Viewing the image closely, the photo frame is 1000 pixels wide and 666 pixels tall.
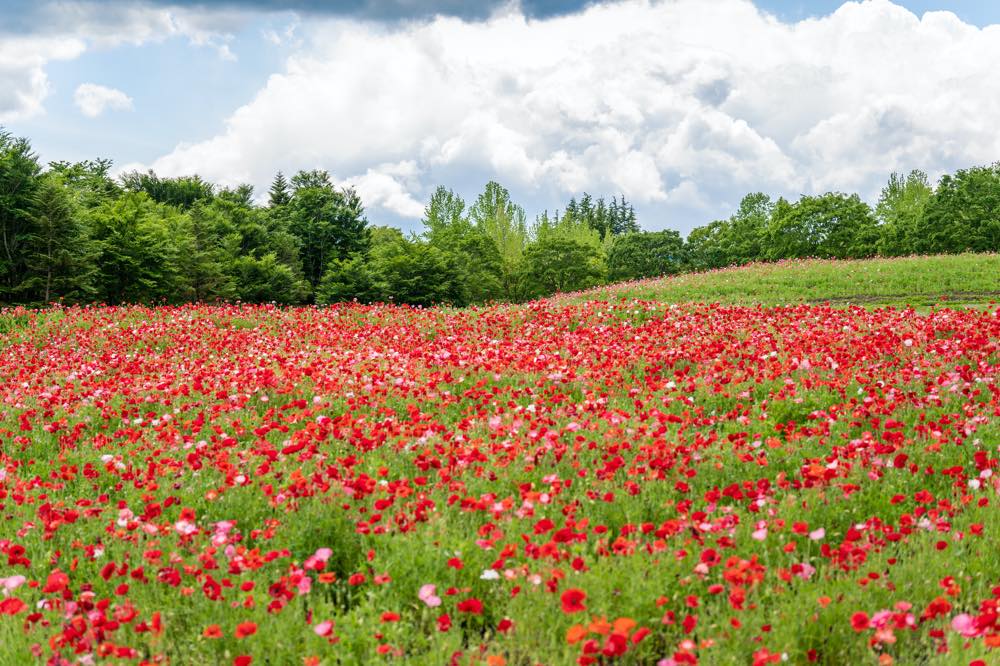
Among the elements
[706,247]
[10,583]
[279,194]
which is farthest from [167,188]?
[10,583]

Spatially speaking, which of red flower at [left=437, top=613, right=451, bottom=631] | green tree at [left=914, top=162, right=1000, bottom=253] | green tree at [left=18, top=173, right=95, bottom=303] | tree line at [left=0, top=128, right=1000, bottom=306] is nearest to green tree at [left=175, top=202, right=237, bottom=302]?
tree line at [left=0, top=128, right=1000, bottom=306]

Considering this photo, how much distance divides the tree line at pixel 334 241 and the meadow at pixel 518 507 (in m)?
27.6

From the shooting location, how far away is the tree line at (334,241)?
112 ft

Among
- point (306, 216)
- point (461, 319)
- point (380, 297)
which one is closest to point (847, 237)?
point (380, 297)

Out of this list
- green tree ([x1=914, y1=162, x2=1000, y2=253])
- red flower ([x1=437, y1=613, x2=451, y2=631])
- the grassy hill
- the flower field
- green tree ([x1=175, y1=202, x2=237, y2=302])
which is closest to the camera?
red flower ([x1=437, y1=613, x2=451, y2=631])

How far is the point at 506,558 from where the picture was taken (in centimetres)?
415

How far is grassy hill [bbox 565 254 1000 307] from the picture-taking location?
22828 millimetres

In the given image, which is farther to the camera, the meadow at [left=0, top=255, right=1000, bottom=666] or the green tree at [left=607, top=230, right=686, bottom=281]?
the green tree at [left=607, top=230, right=686, bottom=281]

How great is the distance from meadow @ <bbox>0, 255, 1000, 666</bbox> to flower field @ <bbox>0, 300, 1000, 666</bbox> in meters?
0.03

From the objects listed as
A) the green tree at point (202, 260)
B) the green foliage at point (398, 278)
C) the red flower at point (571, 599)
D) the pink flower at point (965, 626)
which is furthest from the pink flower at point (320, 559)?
the green foliage at point (398, 278)

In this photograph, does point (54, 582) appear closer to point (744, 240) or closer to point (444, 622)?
point (444, 622)

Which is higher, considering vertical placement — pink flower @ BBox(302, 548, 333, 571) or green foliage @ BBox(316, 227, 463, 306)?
green foliage @ BBox(316, 227, 463, 306)

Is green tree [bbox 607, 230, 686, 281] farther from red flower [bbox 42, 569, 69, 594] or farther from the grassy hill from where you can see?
red flower [bbox 42, 569, 69, 594]

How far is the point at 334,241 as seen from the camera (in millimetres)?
59812
